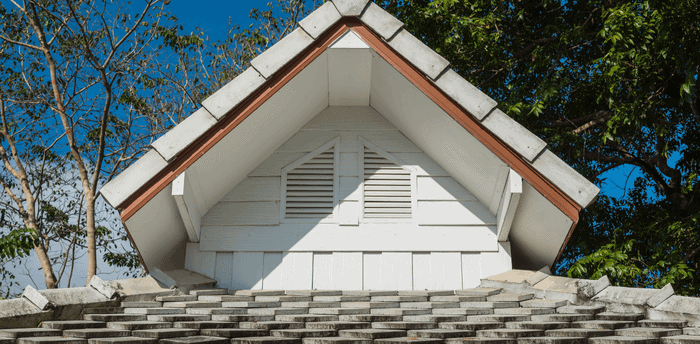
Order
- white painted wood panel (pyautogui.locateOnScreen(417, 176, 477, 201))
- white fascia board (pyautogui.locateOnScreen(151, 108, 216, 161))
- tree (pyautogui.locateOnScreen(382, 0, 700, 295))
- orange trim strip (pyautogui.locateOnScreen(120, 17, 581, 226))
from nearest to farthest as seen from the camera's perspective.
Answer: white fascia board (pyautogui.locateOnScreen(151, 108, 216, 161)) → orange trim strip (pyautogui.locateOnScreen(120, 17, 581, 226)) → white painted wood panel (pyautogui.locateOnScreen(417, 176, 477, 201)) → tree (pyautogui.locateOnScreen(382, 0, 700, 295))

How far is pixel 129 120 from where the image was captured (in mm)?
16656

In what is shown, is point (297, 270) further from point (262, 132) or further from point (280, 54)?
point (280, 54)

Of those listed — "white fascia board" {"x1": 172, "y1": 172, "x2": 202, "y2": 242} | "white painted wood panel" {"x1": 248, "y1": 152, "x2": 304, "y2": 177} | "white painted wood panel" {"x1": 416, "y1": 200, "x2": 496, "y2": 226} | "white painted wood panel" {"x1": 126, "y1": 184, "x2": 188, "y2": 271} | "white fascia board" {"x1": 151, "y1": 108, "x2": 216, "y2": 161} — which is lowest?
"white painted wood panel" {"x1": 126, "y1": 184, "x2": 188, "y2": 271}

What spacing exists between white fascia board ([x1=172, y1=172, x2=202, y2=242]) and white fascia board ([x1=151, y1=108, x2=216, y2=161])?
265 millimetres

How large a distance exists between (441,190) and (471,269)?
88 cm

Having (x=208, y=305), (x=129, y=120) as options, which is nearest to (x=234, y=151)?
(x=208, y=305)

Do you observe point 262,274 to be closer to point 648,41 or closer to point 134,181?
point 134,181

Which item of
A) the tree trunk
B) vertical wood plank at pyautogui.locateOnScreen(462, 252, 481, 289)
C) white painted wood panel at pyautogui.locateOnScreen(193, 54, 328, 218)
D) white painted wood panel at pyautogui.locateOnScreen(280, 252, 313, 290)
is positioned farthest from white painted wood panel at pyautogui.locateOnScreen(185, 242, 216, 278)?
the tree trunk

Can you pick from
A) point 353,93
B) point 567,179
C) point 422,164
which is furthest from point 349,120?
point 567,179

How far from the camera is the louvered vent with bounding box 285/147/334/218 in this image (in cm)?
553

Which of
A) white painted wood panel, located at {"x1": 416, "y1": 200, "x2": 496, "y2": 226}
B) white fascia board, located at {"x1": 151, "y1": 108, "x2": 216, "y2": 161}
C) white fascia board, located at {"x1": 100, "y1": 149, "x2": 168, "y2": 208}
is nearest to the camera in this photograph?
white fascia board, located at {"x1": 100, "y1": 149, "x2": 168, "y2": 208}

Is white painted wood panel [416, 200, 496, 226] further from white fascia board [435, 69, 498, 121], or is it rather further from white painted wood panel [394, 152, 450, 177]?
white fascia board [435, 69, 498, 121]

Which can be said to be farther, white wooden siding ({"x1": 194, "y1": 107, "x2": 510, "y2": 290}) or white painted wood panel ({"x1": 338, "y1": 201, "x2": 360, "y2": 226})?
white painted wood panel ({"x1": 338, "y1": 201, "x2": 360, "y2": 226})

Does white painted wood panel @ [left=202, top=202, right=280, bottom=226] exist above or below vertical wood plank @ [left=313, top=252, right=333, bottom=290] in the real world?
above
